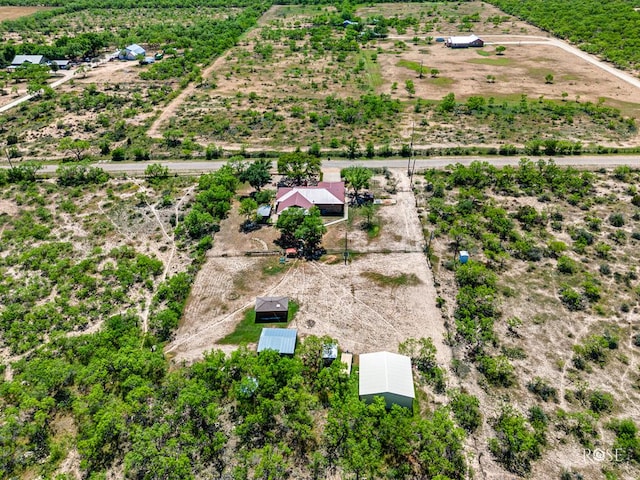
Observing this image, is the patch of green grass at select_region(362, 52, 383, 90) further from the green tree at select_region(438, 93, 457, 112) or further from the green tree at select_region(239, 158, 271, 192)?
the green tree at select_region(239, 158, 271, 192)

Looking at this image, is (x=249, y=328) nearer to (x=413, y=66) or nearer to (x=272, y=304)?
(x=272, y=304)

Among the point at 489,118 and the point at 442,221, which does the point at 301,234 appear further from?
the point at 489,118

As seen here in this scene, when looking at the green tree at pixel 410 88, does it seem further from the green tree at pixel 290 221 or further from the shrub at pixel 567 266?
the shrub at pixel 567 266

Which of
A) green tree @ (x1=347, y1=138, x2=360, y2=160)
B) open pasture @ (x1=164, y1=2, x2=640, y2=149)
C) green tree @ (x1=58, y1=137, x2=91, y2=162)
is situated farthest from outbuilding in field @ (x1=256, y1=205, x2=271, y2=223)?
green tree @ (x1=58, y1=137, x2=91, y2=162)

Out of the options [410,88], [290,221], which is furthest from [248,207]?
[410,88]

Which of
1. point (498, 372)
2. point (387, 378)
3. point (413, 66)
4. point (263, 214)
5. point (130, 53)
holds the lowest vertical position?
point (498, 372)

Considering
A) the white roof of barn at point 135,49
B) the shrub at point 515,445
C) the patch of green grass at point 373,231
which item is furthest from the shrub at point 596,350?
the white roof of barn at point 135,49
